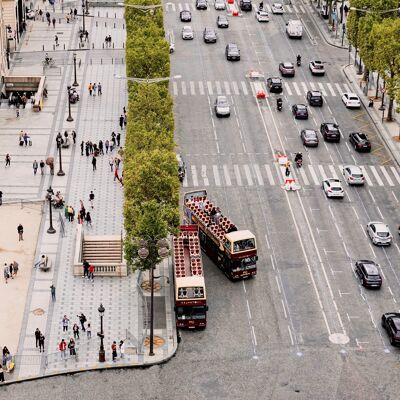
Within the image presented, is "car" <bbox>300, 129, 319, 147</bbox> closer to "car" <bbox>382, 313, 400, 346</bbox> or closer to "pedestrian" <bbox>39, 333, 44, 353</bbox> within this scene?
"car" <bbox>382, 313, 400, 346</bbox>

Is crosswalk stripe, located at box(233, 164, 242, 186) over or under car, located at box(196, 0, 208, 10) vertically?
over

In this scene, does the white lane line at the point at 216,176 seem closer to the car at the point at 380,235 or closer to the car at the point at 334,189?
the car at the point at 334,189

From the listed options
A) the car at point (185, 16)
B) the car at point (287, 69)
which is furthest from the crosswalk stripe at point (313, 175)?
the car at point (185, 16)

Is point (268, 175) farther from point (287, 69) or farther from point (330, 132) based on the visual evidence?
point (287, 69)

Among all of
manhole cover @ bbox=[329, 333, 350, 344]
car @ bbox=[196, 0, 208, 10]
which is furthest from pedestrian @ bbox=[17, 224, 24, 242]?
car @ bbox=[196, 0, 208, 10]

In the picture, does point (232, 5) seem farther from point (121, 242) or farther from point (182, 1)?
point (121, 242)

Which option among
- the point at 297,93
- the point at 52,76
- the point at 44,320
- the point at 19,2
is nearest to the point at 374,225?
the point at 44,320

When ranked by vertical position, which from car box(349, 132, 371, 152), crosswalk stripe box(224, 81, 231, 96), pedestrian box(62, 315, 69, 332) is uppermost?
pedestrian box(62, 315, 69, 332)
